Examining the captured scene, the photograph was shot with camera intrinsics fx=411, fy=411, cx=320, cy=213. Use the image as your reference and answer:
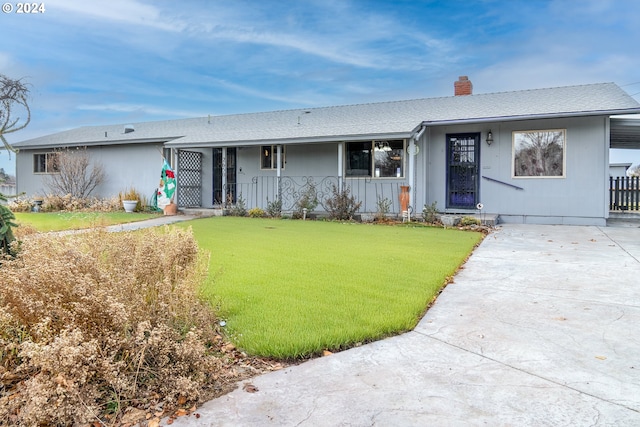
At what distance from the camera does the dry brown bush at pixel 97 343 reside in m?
2.07

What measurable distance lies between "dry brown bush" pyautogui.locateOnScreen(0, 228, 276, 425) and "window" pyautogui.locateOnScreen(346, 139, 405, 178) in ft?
35.8

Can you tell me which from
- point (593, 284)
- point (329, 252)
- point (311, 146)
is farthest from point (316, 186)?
point (593, 284)

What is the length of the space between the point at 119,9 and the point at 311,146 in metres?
7.04

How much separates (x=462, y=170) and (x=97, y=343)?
12.2m

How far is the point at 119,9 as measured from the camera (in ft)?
37.0

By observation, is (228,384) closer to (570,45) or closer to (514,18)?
(514,18)

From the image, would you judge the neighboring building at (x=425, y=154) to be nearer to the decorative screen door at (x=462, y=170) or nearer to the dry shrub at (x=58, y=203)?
the decorative screen door at (x=462, y=170)

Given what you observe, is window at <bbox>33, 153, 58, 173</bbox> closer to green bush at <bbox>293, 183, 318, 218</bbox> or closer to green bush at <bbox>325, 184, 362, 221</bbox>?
green bush at <bbox>293, 183, 318, 218</bbox>

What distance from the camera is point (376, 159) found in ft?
44.7

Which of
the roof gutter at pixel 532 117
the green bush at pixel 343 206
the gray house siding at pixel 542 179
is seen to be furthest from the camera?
the green bush at pixel 343 206

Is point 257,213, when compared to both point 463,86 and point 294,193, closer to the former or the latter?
point 294,193

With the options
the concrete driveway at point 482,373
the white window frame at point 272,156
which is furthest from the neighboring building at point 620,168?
the concrete driveway at point 482,373

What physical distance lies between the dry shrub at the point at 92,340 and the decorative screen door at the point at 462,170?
11.2m

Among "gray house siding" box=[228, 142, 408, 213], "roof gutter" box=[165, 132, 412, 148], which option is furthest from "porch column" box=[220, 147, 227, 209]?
"gray house siding" box=[228, 142, 408, 213]
